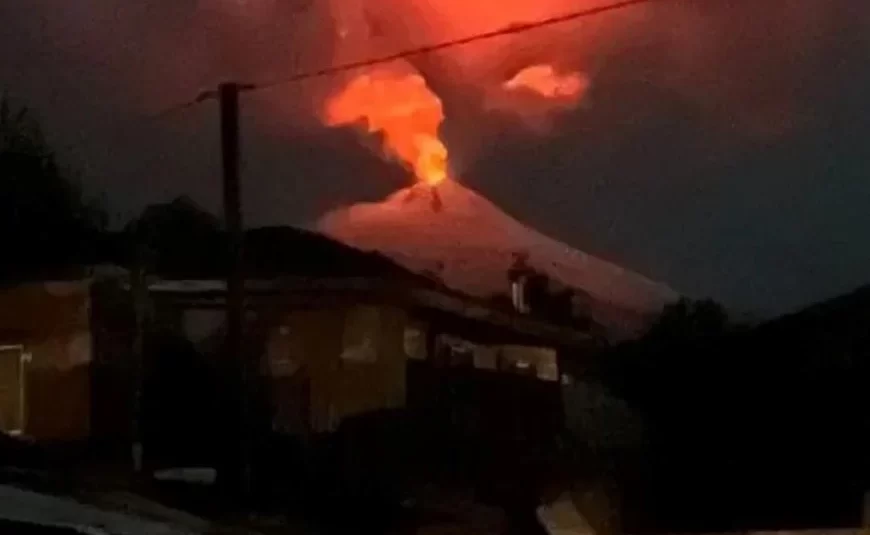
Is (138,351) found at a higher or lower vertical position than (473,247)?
lower

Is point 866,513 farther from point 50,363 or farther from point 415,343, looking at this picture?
point 50,363

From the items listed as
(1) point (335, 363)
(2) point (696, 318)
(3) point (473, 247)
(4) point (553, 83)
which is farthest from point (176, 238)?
(2) point (696, 318)

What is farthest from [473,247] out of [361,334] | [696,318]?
[696,318]

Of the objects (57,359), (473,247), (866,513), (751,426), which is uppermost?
(473,247)

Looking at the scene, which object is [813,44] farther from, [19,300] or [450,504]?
[19,300]
